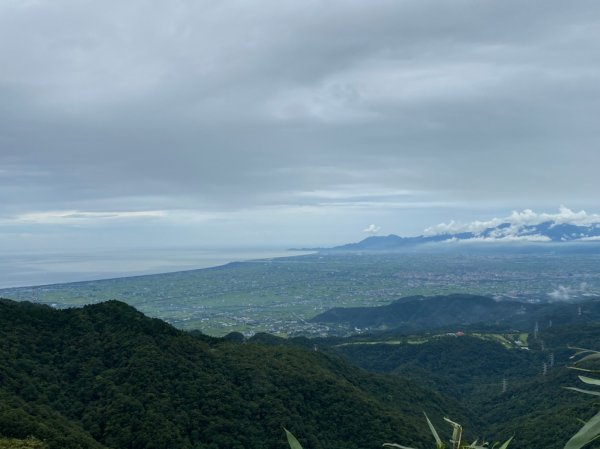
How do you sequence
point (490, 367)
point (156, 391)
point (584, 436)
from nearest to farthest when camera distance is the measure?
point (584, 436) → point (156, 391) → point (490, 367)

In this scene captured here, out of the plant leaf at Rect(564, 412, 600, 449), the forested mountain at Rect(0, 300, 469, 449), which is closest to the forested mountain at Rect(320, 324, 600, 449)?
the forested mountain at Rect(0, 300, 469, 449)

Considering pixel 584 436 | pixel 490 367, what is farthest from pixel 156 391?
pixel 490 367

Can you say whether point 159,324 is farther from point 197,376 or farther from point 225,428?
point 225,428

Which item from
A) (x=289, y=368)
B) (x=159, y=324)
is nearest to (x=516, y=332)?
(x=289, y=368)

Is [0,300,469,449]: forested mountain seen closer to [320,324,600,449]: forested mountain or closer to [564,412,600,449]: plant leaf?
[320,324,600,449]: forested mountain

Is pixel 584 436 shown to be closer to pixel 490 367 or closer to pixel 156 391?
pixel 156 391

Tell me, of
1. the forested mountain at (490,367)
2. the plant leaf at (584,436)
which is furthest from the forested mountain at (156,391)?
the plant leaf at (584,436)

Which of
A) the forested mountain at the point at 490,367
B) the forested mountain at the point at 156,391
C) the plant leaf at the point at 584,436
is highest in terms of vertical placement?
the plant leaf at the point at 584,436

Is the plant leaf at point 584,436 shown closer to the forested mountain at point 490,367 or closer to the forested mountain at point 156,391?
the forested mountain at point 156,391
